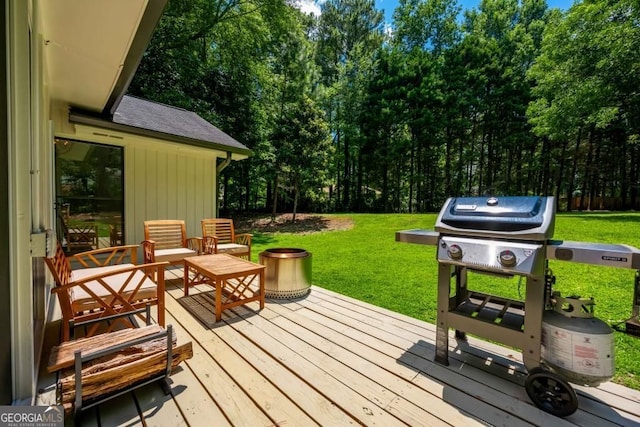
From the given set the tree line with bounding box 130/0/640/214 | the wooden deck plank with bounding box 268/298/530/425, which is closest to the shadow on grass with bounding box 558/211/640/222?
the tree line with bounding box 130/0/640/214

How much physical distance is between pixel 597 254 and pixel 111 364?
2826mm

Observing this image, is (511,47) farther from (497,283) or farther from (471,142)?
(497,283)

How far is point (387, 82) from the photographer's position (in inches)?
658

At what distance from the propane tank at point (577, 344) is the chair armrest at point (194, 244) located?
173 inches

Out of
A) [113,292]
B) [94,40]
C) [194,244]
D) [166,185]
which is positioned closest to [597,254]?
[113,292]

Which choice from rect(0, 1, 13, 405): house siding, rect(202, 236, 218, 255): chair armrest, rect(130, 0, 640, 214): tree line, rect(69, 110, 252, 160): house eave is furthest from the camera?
rect(130, 0, 640, 214): tree line

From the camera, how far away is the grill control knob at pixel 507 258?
5.48ft

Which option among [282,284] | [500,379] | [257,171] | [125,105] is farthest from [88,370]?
[257,171]

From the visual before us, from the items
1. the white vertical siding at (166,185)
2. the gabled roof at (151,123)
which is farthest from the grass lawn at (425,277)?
the gabled roof at (151,123)

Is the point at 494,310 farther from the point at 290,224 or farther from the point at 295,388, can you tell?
the point at 290,224

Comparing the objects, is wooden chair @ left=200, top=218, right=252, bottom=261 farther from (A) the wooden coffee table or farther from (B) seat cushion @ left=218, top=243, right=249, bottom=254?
(A) the wooden coffee table

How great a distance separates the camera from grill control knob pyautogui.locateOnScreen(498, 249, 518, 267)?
1669 mm

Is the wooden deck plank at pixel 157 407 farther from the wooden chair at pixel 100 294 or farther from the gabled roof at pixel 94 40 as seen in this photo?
the gabled roof at pixel 94 40

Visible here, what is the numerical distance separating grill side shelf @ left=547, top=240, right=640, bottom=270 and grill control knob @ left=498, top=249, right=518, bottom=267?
226mm
